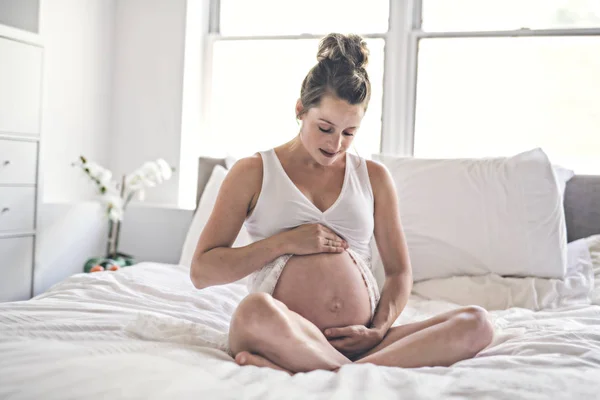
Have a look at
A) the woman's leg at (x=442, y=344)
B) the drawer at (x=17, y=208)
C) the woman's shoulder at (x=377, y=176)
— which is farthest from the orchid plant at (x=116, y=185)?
the woman's leg at (x=442, y=344)

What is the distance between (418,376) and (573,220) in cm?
151

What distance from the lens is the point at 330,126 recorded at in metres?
1.55

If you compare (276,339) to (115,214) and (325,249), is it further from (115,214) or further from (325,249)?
(115,214)

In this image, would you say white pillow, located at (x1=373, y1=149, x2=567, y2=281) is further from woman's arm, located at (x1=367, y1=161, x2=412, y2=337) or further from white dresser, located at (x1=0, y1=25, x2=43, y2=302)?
white dresser, located at (x1=0, y1=25, x2=43, y2=302)

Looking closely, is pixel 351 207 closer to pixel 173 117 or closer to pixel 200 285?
pixel 200 285

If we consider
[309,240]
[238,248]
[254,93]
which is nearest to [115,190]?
[254,93]

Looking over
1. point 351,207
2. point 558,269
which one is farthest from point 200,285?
point 558,269

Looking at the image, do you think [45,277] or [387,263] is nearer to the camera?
[387,263]

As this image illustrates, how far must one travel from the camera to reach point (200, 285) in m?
1.58

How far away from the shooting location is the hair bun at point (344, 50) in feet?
5.30

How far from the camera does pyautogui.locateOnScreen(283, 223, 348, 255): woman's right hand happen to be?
1.52 meters

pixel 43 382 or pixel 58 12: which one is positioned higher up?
pixel 58 12

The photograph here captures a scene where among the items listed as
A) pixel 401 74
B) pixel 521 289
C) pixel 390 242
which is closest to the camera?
pixel 390 242

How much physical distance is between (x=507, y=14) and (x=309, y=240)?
1941 mm
